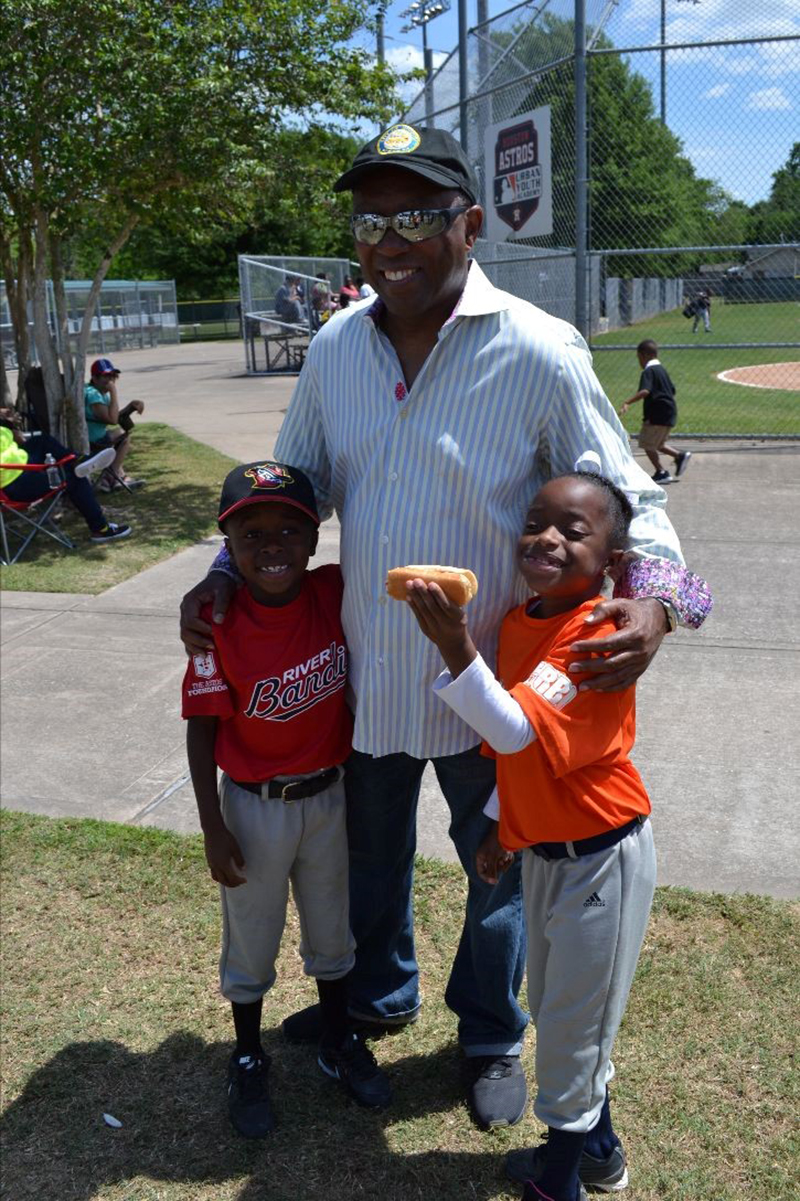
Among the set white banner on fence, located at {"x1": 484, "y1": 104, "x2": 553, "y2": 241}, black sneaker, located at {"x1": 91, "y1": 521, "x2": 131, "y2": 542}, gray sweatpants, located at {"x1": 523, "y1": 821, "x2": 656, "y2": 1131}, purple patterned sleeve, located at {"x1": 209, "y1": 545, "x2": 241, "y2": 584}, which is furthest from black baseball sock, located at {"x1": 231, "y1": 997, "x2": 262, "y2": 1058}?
white banner on fence, located at {"x1": 484, "y1": 104, "x2": 553, "y2": 241}

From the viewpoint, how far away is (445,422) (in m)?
2.32

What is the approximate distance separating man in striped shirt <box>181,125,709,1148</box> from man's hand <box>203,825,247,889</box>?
0.34 meters

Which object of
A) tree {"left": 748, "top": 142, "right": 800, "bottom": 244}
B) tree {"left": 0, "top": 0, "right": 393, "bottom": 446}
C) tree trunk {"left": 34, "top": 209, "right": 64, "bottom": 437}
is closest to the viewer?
tree {"left": 0, "top": 0, "right": 393, "bottom": 446}

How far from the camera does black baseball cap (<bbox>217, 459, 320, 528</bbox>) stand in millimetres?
2422

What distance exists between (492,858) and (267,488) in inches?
36.8

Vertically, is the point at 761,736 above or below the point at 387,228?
below

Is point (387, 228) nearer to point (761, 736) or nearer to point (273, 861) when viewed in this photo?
point (273, 861)

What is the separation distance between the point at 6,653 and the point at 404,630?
4.37m

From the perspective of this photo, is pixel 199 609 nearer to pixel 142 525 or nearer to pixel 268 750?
pixel 268 750

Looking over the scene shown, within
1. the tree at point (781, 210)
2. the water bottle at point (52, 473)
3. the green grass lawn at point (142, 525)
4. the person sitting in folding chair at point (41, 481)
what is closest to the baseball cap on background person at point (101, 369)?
the green grass lawn at point (142, 525)

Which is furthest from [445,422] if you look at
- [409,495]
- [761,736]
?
[761,736]

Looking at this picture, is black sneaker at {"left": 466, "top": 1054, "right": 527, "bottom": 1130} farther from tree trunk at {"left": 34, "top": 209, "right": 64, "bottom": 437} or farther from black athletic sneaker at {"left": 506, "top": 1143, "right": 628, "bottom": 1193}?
tree trunk at {"left": 34, "top": 209, "right": 64, "bottom": 437}

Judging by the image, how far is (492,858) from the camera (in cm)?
244

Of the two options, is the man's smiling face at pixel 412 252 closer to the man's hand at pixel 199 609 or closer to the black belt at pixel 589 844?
the man's hand at pixel 199 609
